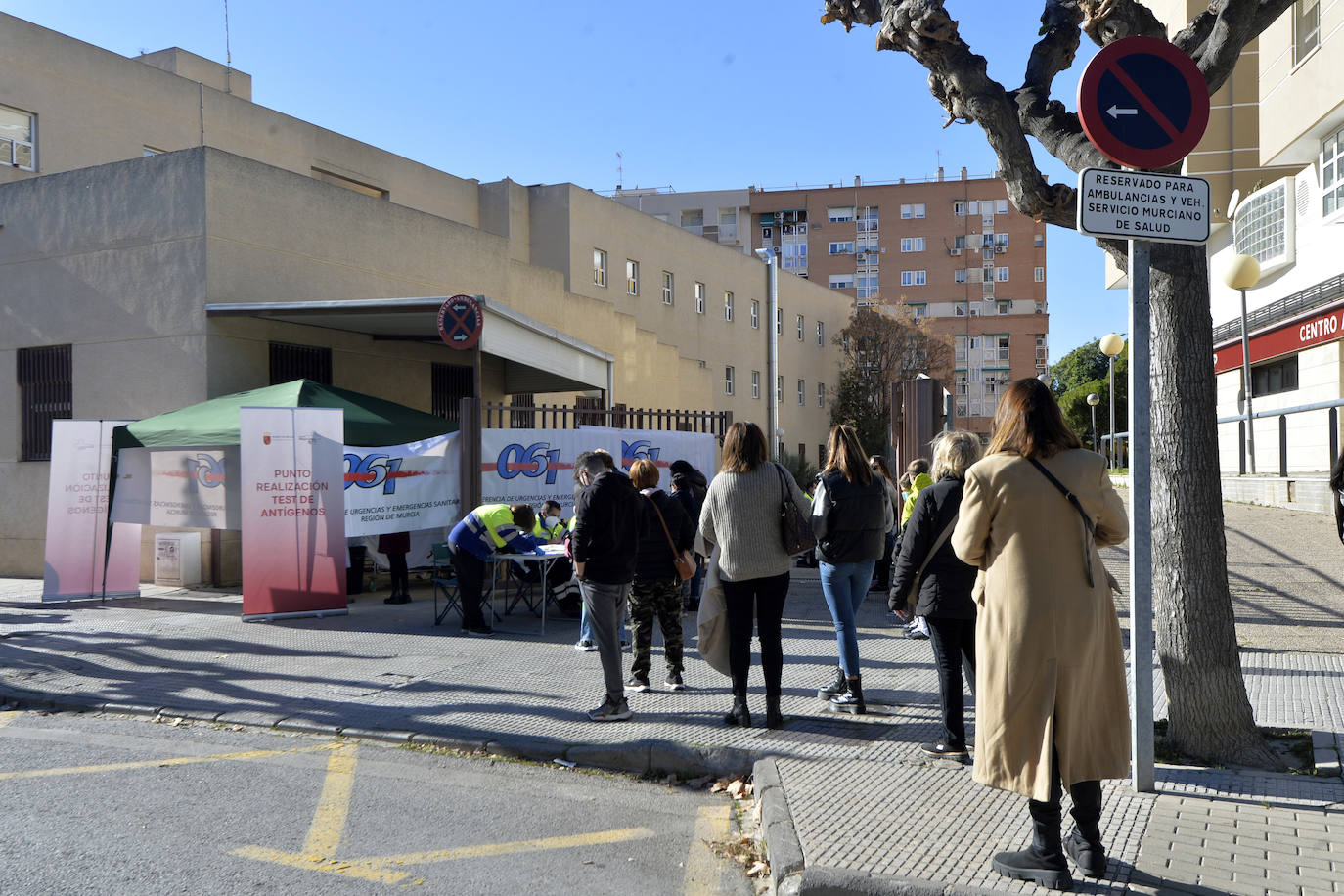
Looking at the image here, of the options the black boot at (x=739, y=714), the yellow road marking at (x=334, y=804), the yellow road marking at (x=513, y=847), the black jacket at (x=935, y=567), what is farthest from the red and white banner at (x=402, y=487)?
the black jacket at (x=935, y=567)

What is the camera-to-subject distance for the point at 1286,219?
23094 mm

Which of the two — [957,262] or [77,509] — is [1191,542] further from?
[957,262]

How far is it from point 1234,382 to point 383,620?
82.0 ft

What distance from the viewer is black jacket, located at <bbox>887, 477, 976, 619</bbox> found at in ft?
17.7

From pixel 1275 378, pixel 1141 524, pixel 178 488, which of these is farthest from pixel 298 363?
pixel 1275 378

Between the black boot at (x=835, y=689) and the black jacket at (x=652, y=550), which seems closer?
the black boot at (x=835, y=689)

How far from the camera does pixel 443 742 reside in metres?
6.40

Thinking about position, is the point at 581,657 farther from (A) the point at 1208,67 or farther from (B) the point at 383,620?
(A) the point at 1208,67

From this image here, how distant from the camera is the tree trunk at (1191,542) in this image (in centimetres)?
515

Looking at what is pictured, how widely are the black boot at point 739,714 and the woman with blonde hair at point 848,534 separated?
68 cm

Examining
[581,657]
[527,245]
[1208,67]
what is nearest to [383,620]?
[581,657]

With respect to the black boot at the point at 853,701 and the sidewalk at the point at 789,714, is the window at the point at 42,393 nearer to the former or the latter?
the sidewalk at the point at 789,714

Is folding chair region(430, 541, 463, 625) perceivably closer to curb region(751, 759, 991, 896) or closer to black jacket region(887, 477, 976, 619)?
black jacket region(887, 477, 976, 619)

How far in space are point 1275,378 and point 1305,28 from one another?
822cm
